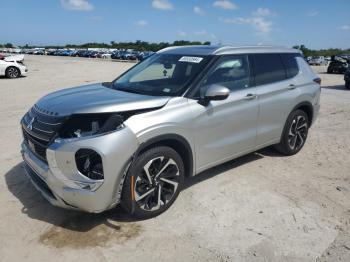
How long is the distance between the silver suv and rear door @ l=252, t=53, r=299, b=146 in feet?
0.05

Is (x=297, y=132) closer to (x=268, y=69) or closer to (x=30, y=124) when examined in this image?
(x=268, y=69)

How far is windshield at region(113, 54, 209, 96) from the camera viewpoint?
431 centimetres

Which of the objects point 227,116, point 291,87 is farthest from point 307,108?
point 227,116

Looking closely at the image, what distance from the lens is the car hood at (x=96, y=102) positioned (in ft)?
11.7

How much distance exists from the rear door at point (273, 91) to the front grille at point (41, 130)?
2826mm

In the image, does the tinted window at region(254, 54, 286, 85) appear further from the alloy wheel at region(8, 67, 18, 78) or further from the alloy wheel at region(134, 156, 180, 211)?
the alloy wheel at region(8, 67, 18, 78)

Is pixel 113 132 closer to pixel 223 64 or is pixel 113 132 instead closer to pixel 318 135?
pixel 223 64

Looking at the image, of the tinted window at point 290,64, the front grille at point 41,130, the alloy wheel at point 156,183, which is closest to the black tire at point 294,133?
the tinted window at point 290,64

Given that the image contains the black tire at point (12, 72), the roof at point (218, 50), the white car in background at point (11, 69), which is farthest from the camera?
the black tire at point (12, 72)

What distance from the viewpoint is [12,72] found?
63.2 feet

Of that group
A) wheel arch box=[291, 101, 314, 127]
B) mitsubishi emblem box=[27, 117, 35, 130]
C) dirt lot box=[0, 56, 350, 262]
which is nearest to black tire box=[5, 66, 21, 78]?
dirt lot box=[0, 56, 350, 262]

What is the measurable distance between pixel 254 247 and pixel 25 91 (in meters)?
12.6

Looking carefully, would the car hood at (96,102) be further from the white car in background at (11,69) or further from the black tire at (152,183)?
the white car in background at (11,69)

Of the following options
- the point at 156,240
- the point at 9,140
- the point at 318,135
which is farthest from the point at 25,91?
the point at 156,240
